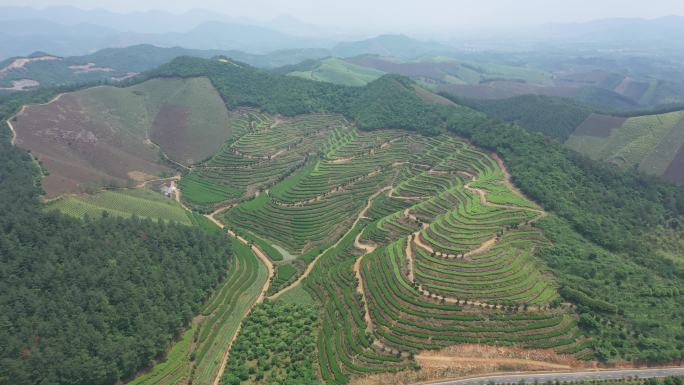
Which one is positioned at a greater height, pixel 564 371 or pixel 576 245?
pixel 576 245

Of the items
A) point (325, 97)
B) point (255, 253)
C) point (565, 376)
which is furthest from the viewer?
point (325, 97)

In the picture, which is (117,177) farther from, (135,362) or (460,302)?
(460,302)

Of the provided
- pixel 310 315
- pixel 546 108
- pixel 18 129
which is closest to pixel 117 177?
pixel 18 129

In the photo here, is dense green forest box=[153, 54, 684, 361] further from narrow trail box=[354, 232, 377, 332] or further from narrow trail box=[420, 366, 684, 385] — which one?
narrow trail box=[354, 232, 377, 332]

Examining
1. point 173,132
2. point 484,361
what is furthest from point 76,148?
point 484,361

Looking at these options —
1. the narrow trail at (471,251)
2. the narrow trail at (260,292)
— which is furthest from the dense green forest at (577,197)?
the narrow trail at (260,292)

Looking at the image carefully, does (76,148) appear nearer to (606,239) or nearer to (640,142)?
(606,239)

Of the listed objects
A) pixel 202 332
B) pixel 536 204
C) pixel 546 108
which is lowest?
pixel 202 332
